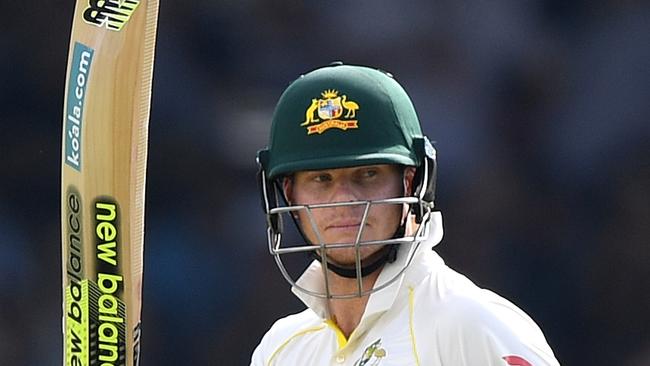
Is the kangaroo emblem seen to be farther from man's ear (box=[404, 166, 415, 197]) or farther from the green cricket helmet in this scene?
man's ear (box=[404, 166, 415, 197])

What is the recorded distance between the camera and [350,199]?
2629 millimetres

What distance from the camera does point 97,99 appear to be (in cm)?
316

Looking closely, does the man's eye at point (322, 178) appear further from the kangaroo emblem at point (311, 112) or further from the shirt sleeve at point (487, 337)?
the shirt sleeve at point (487, 337)

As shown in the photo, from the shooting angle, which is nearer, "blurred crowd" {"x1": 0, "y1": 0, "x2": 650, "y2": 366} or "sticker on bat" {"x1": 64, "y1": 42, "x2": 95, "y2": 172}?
"sticker on bat" {"x1": 64, "y1": 42, "x2": 95, "y2": 172}

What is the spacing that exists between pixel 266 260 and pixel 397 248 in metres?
1.85

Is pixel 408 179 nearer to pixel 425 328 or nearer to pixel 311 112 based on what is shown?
pixel 311 112

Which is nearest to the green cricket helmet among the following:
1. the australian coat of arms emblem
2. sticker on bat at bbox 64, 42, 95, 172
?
the australian coat of arms emblem

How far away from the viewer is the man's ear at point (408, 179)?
271cm

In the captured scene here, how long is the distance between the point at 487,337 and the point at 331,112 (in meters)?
0.58

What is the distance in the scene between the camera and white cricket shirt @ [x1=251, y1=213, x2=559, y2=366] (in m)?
2.41

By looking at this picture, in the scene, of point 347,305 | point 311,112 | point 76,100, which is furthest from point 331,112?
point 76,100

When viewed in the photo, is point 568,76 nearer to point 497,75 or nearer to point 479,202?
point 497,75

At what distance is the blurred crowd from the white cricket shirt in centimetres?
162

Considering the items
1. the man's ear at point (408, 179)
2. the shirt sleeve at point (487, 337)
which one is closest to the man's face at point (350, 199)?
the man's ear at point (408, 179)
